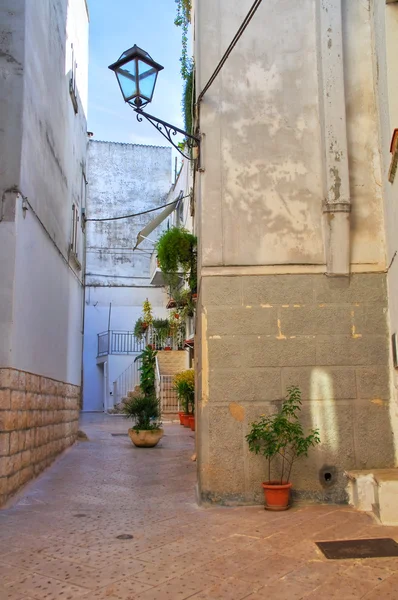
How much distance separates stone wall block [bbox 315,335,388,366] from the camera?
611 centimetres

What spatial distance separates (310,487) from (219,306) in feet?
6.92

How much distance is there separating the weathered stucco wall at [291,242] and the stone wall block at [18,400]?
86.9 inches

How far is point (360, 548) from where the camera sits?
4.39 m

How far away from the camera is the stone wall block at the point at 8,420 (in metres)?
6.30

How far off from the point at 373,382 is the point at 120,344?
72.3 ft

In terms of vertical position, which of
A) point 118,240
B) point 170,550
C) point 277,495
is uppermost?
point 118,240

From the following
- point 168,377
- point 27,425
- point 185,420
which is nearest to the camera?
point 27,425

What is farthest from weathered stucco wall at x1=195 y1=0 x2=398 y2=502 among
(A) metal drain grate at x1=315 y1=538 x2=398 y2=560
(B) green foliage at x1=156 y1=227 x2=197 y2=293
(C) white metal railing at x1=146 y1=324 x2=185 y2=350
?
(C) white metal railing at x1=146 y1=324 x2=185 y2=350

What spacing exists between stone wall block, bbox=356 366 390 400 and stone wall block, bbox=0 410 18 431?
12.7 ft

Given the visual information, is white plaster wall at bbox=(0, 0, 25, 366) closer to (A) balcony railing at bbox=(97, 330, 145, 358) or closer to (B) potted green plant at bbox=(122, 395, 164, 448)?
(B) potted green plant at bbox=(122, 395, 164, 448)

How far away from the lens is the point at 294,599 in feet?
11.4

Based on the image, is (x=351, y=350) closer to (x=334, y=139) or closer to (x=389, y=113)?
(x=334, y=139)

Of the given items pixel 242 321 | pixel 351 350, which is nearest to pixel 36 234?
pixel 242 321

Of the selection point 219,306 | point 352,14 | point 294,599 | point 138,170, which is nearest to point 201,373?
point 219,306
